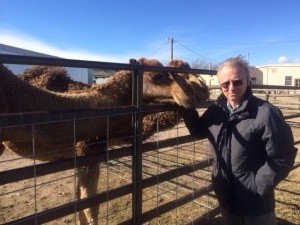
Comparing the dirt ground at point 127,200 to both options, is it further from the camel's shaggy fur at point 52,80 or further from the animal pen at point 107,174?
the camel's shaggy fur at point 52,80

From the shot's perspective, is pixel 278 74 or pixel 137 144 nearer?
pixel 137 144

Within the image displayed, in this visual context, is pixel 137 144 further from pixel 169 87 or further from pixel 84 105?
pixel 169 87

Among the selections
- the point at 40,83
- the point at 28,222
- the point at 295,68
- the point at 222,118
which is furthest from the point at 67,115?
the point at 295,68

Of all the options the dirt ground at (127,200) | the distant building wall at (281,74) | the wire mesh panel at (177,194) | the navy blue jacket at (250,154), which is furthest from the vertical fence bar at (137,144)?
the distant building wall at (281,74)

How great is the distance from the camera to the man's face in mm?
2497

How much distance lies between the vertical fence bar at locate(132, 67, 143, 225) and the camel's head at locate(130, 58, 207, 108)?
54cm

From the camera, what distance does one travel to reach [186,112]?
319 cm

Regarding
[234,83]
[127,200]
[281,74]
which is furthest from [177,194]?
[281,74]

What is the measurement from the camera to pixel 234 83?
8.21ft

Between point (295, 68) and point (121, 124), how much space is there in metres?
52.7

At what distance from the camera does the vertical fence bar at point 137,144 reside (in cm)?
289

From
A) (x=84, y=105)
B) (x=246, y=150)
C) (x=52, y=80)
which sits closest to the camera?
(x=246, y=150)

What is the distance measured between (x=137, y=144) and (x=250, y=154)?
994mm

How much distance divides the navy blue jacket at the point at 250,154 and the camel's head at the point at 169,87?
708 millimetres
